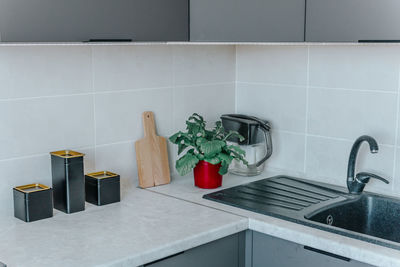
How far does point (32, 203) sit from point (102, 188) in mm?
275

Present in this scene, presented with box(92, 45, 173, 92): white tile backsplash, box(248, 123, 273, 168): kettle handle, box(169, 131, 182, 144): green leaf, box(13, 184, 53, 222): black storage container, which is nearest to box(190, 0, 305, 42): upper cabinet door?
box(92, 45, 173, 92): white tile backsplash

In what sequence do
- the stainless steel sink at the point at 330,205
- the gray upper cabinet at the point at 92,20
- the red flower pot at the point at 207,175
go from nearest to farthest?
1. the gray upper cabinet at the point at 92,20
2. the stainless steel sink at the point at 330,205
3. the red flower pot at the point at 207,175

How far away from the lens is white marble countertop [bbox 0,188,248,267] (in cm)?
161

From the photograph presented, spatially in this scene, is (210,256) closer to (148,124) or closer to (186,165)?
(186,165)

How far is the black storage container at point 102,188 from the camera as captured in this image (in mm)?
2079

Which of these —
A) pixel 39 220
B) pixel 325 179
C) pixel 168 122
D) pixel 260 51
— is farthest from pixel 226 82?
pixel 39 220

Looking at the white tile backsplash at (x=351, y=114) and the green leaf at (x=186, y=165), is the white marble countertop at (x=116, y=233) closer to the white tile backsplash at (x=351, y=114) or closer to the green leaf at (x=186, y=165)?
the green leaf at (x=186, y=165)

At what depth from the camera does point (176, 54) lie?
8.12 feet

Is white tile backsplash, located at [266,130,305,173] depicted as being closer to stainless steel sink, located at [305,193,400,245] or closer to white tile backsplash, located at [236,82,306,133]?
white tile backsplash, located at [236,82,306,133]

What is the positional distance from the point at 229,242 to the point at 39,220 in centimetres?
65

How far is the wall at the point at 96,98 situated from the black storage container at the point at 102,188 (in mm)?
129

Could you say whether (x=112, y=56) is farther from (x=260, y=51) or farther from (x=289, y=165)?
(x=289, y=165)

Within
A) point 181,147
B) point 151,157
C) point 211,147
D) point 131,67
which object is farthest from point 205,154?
point 131,67

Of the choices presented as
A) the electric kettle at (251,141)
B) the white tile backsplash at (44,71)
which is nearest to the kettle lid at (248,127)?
the electric kettle at (251,141)
